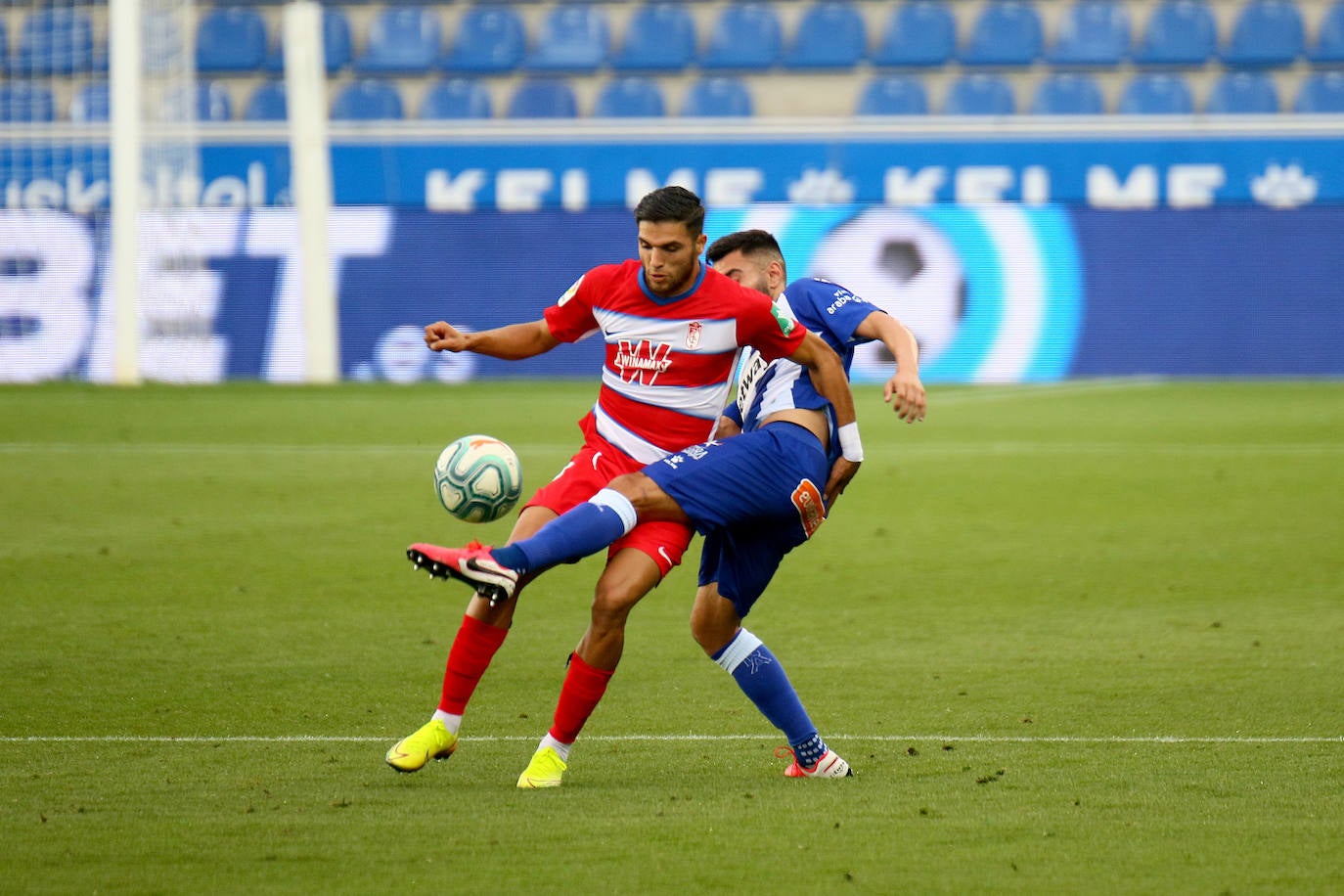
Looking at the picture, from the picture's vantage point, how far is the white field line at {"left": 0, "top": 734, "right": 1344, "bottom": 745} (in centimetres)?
541

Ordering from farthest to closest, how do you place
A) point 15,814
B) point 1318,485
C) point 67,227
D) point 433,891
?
point 67,227, point 1318,485, point 15,814, point 433,891

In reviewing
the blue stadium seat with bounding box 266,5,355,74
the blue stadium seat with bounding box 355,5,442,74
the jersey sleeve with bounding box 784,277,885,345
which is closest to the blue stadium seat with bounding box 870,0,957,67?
the blue stadium seat with bounding box 355,5,442,74

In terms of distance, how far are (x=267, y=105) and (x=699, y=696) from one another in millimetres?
23115

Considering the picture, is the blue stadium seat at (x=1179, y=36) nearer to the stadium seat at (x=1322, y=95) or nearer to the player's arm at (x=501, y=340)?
the stadium seat at (x=1322, y=95)

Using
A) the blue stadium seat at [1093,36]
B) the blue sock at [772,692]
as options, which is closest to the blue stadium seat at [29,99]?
the blue stadium seat at [1093,36]

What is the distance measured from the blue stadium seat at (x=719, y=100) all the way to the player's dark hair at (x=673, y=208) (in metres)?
22.1

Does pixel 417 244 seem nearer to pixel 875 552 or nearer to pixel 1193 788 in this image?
pixel 875 552

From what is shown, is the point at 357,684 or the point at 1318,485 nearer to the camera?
the point at 357,684

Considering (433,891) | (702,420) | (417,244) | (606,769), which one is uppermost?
(702,420)

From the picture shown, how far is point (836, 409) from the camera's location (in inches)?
205

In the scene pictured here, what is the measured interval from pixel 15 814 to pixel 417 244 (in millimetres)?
19404

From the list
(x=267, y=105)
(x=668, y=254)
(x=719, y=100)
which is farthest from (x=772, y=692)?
(x=267, y=105)

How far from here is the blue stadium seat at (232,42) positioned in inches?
1115

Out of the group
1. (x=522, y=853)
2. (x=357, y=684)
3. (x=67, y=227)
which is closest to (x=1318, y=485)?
(x=357, y=684)
